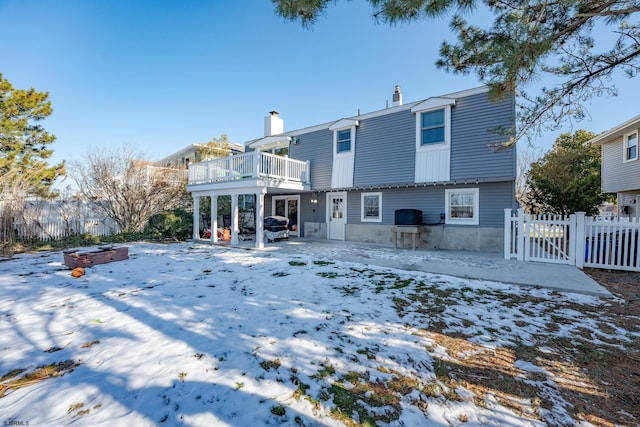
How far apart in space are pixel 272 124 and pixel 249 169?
5674mm

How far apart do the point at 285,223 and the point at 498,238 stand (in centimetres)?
803

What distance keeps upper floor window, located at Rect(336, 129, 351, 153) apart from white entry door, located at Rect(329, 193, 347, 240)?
203 centimetres

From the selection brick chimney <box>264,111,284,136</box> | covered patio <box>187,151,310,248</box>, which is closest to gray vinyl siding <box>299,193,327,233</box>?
covered patio <box>187,151,310,248</box>

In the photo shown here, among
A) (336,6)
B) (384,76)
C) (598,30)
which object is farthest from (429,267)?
(384,76)

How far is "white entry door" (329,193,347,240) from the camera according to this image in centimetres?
1220

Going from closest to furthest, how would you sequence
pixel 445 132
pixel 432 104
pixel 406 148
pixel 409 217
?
pixel 445 132 → pixel 432 104 → pixel 409 217 → pixel 406 148

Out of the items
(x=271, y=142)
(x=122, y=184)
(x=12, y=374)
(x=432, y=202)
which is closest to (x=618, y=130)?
(x=432, y=202)

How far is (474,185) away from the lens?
921cm

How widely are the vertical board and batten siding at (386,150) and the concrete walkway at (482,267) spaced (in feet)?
10.1

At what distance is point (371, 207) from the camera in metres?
11.6

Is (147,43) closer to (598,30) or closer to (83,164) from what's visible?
(83,164)

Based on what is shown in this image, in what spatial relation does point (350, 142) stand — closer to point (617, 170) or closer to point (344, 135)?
point (344, 135)

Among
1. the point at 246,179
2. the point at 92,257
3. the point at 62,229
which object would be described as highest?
the point at 246,179

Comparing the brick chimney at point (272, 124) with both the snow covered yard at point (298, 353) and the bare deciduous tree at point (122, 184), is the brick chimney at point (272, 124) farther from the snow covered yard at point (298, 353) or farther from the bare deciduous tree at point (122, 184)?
the snow covered yard at point (298, 353)
